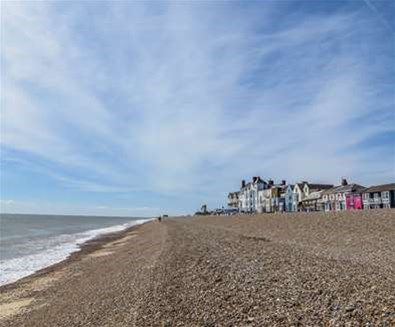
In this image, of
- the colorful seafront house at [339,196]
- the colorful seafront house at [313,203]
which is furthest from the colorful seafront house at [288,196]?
the colorful seafront house at [339,196]

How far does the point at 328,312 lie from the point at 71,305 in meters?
8.43

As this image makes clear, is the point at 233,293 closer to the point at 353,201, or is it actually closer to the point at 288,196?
the point at 353,201

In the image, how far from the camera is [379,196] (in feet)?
210

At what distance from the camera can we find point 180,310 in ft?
29.5

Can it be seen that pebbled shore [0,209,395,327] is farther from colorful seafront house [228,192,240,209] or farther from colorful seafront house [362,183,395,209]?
colorful seafront house [228,192,240,209]

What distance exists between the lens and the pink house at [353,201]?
6718 cm

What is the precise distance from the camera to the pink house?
67.2 metres

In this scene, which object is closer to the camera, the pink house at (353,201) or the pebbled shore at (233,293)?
the pebbled shore at (233,293)

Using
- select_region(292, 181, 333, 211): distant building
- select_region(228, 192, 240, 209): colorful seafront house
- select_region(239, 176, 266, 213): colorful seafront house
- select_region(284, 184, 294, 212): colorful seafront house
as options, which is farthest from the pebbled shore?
select_region(228, 192, 240, 209): colorful seafront house

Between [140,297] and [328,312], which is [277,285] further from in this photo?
[140,297]

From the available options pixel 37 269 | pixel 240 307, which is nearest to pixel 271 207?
pixel 37 269

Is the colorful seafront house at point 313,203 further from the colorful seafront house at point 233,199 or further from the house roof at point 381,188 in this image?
the colorful seafront house at point 233,199

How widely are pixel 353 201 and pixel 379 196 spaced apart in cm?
644

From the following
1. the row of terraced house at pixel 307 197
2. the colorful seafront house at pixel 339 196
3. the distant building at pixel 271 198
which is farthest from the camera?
the distant building at pixel 271 198
